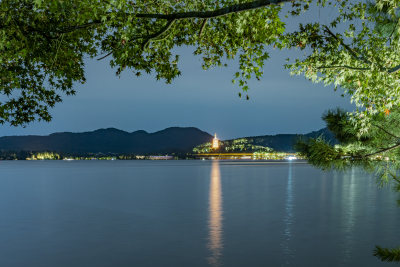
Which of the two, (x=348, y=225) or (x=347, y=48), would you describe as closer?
(x=347, y=48)

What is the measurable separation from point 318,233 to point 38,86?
53.1 feet

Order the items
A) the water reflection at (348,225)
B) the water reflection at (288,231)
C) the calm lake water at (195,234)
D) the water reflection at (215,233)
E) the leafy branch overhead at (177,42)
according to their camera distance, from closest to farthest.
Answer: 1. the leafy branch overhead at (177,42)
2. the calm lake water at (195,234)
3. the water reflection at (215,233)
4. the water reflection at (288,231)
5. the water reflection at (348,225)

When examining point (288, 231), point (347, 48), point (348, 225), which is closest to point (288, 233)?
point (288, 231)

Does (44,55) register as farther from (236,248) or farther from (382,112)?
(236,248)

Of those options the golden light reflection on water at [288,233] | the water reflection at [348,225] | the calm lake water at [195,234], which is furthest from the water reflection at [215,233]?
the water reflection at [348,225]

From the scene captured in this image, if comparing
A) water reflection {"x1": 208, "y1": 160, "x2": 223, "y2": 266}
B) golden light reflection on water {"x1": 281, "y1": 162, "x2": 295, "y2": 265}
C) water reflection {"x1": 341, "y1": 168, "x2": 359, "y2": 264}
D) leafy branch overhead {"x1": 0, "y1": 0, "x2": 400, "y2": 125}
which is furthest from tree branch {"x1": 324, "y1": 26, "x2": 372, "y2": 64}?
water reflection {"x1": 208, "y1": 160, "x2": 223, "y2": 266}

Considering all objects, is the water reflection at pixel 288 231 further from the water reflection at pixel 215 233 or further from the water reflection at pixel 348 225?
the water reflection at pixel 215 233

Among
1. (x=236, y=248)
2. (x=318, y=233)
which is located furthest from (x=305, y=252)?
(x=318, y=233)

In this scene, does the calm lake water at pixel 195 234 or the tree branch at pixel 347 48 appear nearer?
the tree branch at pixel 347 48

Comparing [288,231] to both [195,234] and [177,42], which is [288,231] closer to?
[195,234]

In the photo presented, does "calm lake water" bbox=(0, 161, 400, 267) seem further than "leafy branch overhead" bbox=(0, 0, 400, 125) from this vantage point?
Yes

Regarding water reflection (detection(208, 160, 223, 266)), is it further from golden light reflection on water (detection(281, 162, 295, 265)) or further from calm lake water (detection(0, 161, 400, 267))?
golden light reflection on water (detection(281, 162, 295, 265))

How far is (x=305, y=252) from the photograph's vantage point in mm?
17391

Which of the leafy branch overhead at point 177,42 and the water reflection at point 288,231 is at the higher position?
the leafy branch overhead at point 177,42
